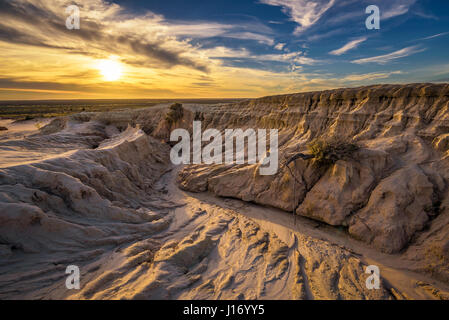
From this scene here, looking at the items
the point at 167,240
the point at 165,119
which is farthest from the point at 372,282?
the point at 165,119

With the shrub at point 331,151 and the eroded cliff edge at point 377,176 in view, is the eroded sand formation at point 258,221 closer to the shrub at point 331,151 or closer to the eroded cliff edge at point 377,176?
the eroded cliff edge at point 377,176

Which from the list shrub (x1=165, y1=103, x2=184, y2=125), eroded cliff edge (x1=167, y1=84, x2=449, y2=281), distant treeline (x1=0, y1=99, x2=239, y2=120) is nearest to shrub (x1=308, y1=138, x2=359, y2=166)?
eroded cliff edge (x1=167, y1=84, x2=449, y2=281)

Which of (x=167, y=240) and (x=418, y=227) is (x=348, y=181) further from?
(x=167, y=240)

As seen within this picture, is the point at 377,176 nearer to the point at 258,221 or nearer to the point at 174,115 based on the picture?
the point at 258,221

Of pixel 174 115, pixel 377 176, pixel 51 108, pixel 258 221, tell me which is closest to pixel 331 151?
pixel 377 176

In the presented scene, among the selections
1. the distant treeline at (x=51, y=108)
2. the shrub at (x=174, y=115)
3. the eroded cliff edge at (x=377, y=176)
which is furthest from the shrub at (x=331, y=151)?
the distant treeline at (x=51, y=108)

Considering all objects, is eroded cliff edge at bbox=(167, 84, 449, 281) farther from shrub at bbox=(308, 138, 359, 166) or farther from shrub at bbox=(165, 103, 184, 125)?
shrub at bbox=(165, 103, 184, 125)
